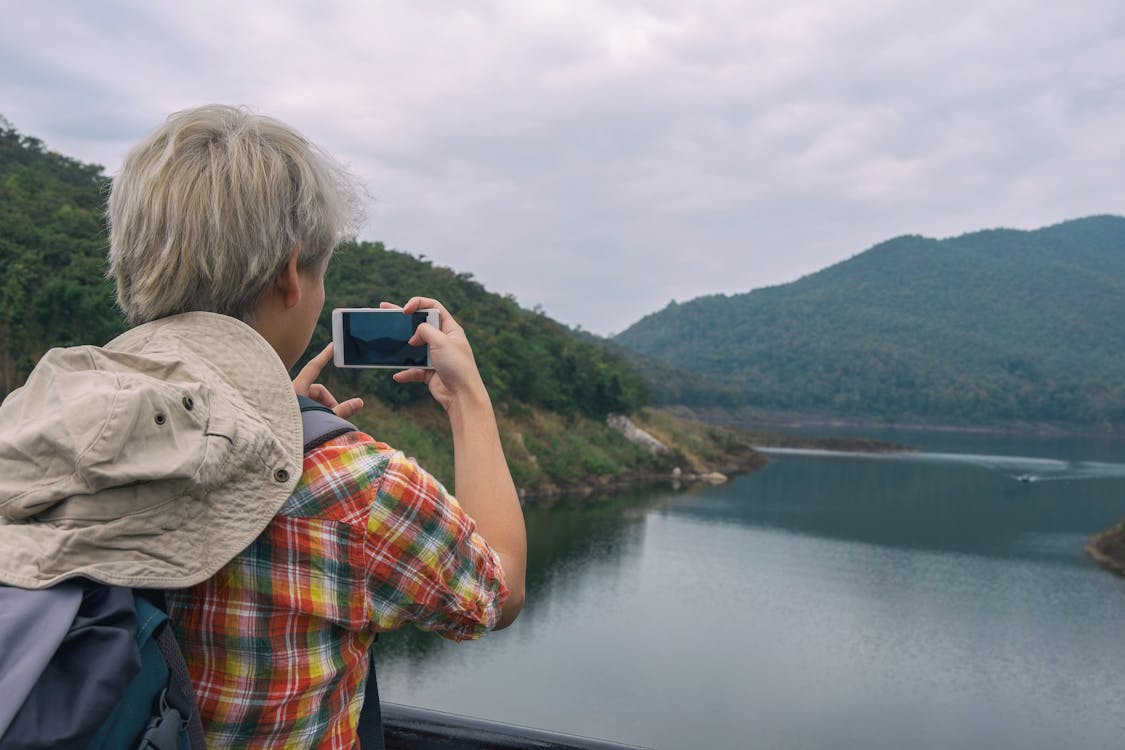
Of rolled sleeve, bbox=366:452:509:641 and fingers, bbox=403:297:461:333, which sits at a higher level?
fingers, bbox=403:297:461:333

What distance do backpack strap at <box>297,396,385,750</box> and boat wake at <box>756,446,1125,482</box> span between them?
99.6 feet

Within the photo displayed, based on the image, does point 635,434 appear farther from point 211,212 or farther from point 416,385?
point 211,212

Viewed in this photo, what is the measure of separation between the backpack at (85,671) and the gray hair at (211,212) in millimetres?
260

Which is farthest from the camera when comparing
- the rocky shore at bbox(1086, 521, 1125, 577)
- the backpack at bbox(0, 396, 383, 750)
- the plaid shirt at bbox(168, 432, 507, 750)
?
the rocky shore at bbox(1086, 521, 1125, 577)

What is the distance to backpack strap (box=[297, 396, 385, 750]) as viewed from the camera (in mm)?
678

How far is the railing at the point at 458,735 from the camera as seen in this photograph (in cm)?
115

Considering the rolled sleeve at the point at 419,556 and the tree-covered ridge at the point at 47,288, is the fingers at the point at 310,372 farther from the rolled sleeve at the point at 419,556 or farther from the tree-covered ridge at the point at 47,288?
the tree-covered ridge at the point at 47,288

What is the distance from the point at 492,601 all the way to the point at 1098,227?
12189cm

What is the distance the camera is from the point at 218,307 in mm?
733

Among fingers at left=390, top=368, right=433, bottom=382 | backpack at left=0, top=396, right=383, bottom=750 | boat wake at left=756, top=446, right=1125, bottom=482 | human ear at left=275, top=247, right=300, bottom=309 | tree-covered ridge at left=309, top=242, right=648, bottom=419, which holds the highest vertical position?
tree-covered ridge at left=309, top=242, right=648, bottom=419

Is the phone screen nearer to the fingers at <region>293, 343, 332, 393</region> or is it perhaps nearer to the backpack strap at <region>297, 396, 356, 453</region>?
the fingers at <region>293, 343, 332, 393</region>

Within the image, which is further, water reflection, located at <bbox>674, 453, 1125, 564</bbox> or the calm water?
water reflection, located at <bbox>674, 453, 1125, 564</bbox>

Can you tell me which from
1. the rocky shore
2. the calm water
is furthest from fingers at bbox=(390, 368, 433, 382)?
the rocky shore

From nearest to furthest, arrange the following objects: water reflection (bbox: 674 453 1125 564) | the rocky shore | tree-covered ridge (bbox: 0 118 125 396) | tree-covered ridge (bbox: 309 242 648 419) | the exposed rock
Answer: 1. tree-covered ridge (bbox: 0 118 125 396)
2. the rocky shore
3. tree-covered ridge (bbox: 309 242 648 419)
4. water reflection (bbox: 674 453 1125 564)
5. the exposed rock
